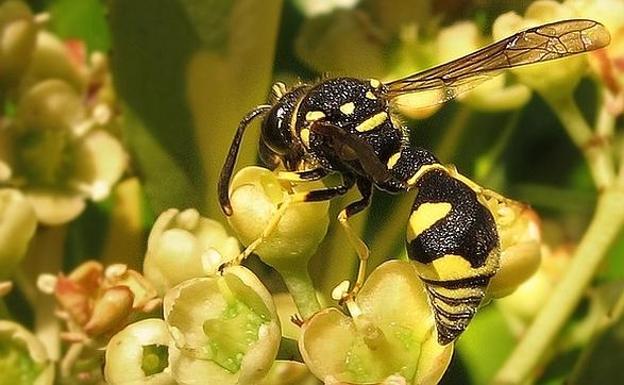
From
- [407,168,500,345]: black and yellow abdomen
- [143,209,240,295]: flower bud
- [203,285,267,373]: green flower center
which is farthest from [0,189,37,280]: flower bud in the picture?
[407,168,500,345]: black and yellow abdomen

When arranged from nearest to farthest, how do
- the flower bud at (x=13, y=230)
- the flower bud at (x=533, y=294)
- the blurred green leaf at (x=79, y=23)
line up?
the flower bud at (x=13, y=230) → the flower bud at (x=533, y=294) → the blurred green leaf at (x=79, y=23)

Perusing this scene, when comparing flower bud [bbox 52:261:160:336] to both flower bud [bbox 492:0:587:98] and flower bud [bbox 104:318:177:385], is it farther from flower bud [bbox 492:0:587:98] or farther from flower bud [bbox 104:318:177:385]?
flower bud [bbox 492:0:587:98]

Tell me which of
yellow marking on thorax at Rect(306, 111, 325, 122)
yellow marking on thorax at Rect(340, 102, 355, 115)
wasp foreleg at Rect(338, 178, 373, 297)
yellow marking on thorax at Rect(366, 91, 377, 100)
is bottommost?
wasp foreleg at Rect(338, 178, 373, 297)

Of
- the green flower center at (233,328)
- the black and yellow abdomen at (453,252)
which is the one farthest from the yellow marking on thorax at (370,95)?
the green flower center at (233,328)

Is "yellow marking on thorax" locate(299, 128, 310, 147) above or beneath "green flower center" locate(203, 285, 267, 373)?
above

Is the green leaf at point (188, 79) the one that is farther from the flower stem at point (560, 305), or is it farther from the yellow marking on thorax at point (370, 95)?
the flower stem at point (560, 305)

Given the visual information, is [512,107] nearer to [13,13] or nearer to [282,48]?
[282,48]
